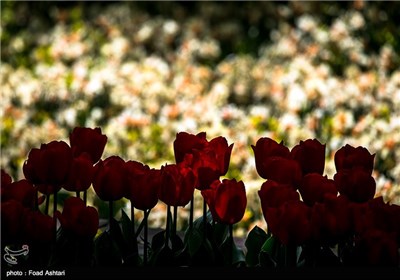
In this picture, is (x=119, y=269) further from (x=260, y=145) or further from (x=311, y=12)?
(x=311, y=12)

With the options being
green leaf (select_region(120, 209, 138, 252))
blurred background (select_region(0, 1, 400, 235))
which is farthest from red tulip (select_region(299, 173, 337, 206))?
blurred background (select_region(0, 1, 400, 235))

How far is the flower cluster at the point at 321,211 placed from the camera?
1.83 m

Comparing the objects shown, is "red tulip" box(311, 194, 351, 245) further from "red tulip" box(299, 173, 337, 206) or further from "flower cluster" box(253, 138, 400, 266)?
"red tulip" box(299, 173, 337, 206)

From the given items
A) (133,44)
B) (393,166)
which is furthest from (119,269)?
(133,44)

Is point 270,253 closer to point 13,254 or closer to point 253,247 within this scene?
point 253,247

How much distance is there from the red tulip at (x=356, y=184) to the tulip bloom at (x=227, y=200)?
0.78 feet

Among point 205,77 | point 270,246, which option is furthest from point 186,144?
point 205,77

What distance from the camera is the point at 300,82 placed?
216 inches

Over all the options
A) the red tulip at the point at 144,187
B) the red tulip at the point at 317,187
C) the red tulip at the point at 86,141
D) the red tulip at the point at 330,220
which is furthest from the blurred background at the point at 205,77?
the red tulip at the point at 330,220

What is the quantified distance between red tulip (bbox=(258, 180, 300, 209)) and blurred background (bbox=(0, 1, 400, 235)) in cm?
152

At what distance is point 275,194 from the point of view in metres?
1.92

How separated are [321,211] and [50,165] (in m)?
0.62

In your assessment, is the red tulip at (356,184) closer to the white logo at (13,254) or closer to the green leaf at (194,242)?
the green leaf at (194,242)

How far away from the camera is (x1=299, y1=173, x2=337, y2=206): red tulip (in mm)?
2000
